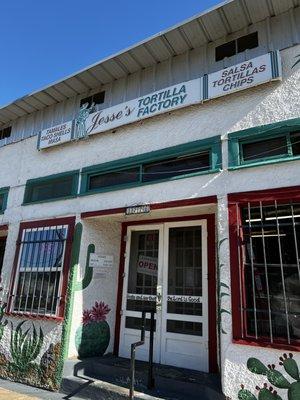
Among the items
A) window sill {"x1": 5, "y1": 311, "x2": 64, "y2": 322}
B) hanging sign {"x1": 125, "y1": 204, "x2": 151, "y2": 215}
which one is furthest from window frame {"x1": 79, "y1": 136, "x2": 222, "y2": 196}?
window sill {"x1": 5, "y1": 311, "x2": 64, "y2": 322}

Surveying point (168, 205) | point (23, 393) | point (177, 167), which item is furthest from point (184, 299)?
point (23, 393)

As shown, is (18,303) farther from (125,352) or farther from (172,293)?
(172,293)

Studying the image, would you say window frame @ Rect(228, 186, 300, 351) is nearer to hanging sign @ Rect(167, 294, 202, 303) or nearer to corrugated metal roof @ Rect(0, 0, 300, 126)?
hanging sign @ Rect(167, 294, 202, 303)

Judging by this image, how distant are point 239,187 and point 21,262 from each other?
14.7ft

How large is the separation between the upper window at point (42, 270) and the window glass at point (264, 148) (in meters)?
3.32

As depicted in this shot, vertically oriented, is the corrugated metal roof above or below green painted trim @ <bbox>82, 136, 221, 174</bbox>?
above

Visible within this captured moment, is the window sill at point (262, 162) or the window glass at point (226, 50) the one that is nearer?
the window sill at point (262, 162)

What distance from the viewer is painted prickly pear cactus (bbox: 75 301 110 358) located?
18.7 feet

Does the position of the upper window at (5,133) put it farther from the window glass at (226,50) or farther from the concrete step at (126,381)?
the concrete step at (126,381)

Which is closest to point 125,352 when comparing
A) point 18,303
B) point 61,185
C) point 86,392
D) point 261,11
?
point 86,392

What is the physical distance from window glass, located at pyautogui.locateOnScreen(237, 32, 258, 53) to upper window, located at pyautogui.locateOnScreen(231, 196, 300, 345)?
8.47 ft

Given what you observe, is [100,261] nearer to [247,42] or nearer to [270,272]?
[270,272]

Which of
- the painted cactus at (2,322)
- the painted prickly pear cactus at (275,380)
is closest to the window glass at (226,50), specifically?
the painted prickly pear cactus at (275,380)

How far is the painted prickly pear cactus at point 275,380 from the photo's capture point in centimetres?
363
